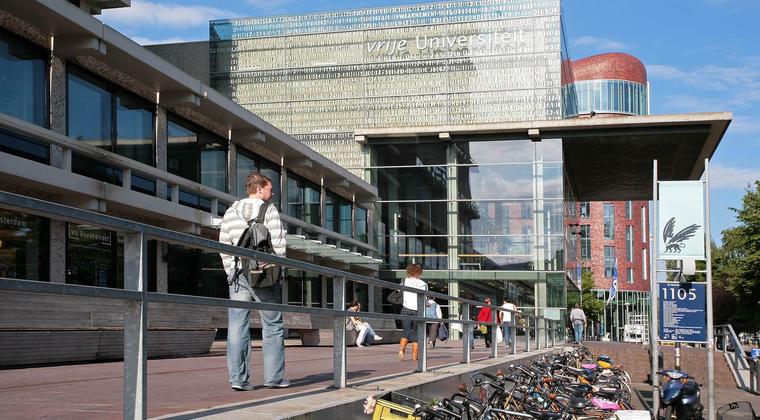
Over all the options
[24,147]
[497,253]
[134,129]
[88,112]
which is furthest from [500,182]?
[24,147]

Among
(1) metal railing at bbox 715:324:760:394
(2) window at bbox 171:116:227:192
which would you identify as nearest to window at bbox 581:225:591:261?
(1) metal railing at bbox 715:324:760:394

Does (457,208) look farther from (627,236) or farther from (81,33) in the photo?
(627,236)

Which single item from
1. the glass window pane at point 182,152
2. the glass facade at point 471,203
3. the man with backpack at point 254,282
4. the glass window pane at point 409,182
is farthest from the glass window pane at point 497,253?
the man with backpack at point 254,282

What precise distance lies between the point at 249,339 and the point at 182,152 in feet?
65.8

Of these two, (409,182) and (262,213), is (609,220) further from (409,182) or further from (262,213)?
(262,213)

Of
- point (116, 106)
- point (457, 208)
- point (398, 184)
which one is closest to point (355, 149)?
point (398, 184)

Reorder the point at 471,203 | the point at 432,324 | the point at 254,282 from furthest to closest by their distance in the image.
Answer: the point at 471,203 < the point at 432,324 < the point at 254,282

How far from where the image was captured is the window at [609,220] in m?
122

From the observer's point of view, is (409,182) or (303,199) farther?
(409,182)

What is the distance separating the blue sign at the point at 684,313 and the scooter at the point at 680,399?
63cm

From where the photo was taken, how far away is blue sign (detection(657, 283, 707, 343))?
15.0 m

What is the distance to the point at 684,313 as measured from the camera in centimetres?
1515

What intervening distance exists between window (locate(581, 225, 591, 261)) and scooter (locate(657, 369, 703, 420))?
339 feet

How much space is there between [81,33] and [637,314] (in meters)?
106
